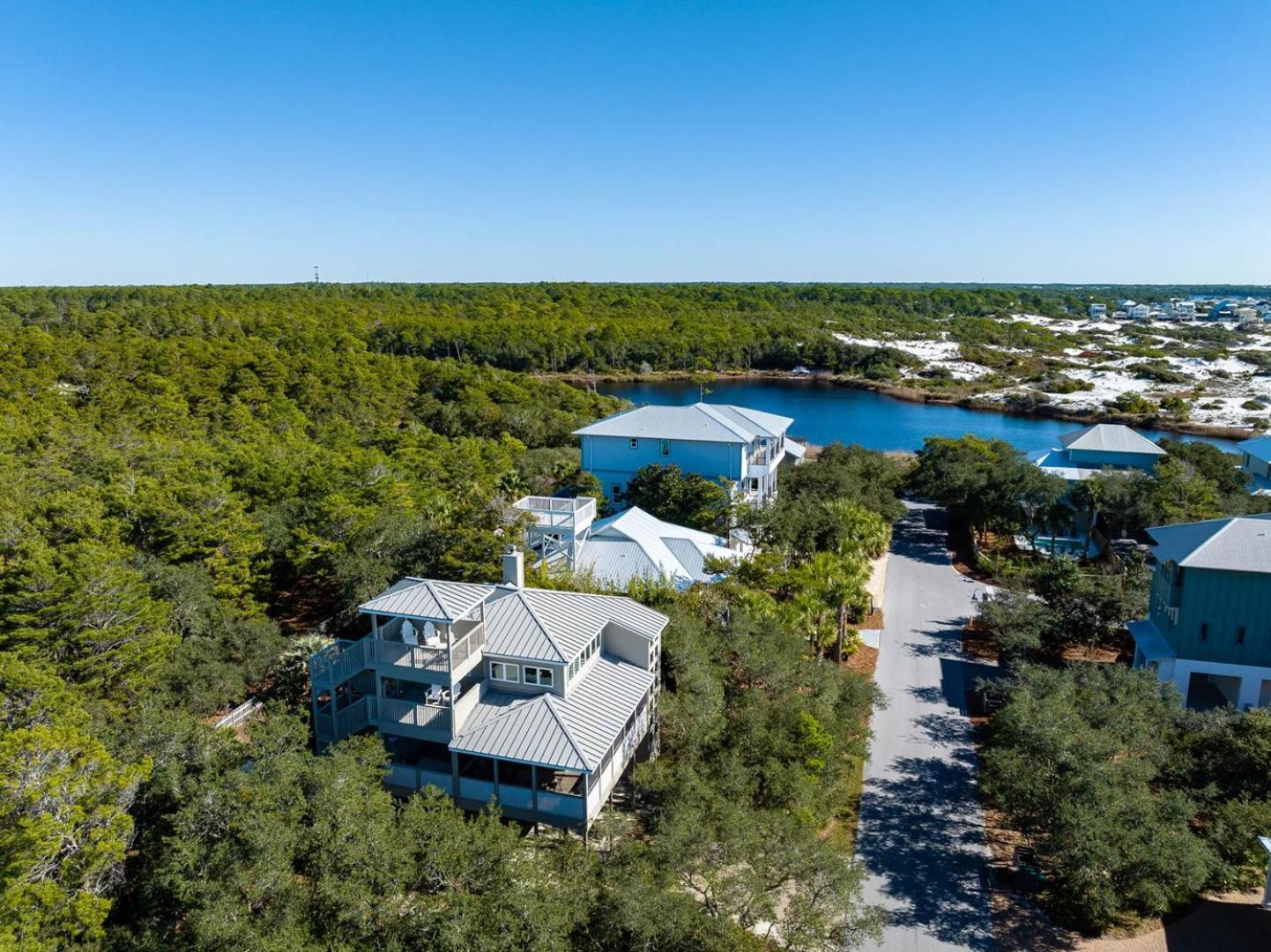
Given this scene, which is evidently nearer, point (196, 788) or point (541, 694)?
point (196, 788)

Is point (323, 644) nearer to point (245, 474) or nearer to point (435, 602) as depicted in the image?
point (435, 602)

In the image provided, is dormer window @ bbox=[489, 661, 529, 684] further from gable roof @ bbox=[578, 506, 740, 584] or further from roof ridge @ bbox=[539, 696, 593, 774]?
gable roof @ bbox=[578, 506, 740, 584]

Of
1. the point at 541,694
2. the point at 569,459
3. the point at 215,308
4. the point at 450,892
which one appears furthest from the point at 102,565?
the point at 215,308

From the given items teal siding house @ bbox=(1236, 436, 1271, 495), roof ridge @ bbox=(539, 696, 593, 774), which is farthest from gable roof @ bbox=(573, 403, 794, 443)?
teal siding house @ bbox=(1236, 436, 1271, 495)

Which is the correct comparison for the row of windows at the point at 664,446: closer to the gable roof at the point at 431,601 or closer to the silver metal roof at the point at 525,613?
the silver metal roof at the point at 525,613

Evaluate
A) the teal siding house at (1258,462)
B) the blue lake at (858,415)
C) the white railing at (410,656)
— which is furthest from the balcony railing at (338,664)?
the blue lake at (858,415)
